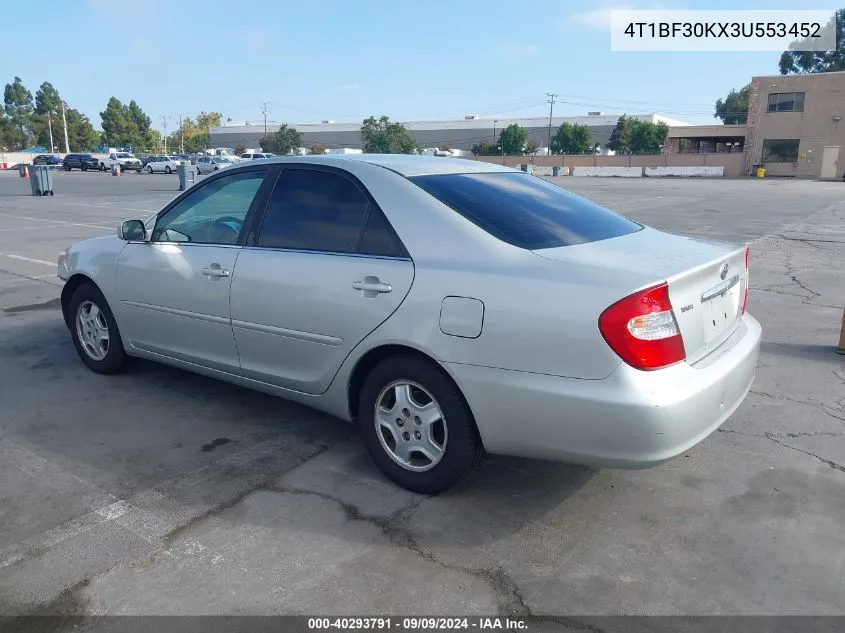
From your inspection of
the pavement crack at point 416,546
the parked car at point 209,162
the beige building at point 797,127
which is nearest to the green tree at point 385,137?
the parked car at point 209,162

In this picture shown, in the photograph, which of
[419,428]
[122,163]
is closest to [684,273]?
[419,428]

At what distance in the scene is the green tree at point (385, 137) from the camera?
71.3 meters

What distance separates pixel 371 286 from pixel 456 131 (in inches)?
4443

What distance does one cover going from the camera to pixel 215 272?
4113mm

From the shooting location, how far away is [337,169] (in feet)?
12.5

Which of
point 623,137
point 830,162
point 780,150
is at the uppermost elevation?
point 623,137

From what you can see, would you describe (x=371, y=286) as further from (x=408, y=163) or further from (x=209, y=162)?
(x=209, y=162)

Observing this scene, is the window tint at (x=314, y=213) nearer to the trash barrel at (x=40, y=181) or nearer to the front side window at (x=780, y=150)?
the trash barrel at (x=40, y=181)

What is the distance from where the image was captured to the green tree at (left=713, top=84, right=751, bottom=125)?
350 feet

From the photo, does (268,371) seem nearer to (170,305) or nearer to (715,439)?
(170,305)

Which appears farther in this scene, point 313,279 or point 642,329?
point 313,279

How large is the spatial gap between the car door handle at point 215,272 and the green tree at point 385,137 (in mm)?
66021

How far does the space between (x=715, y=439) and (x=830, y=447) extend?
632 millimetres

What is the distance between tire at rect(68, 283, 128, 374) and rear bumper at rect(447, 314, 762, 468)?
3.04 meters
